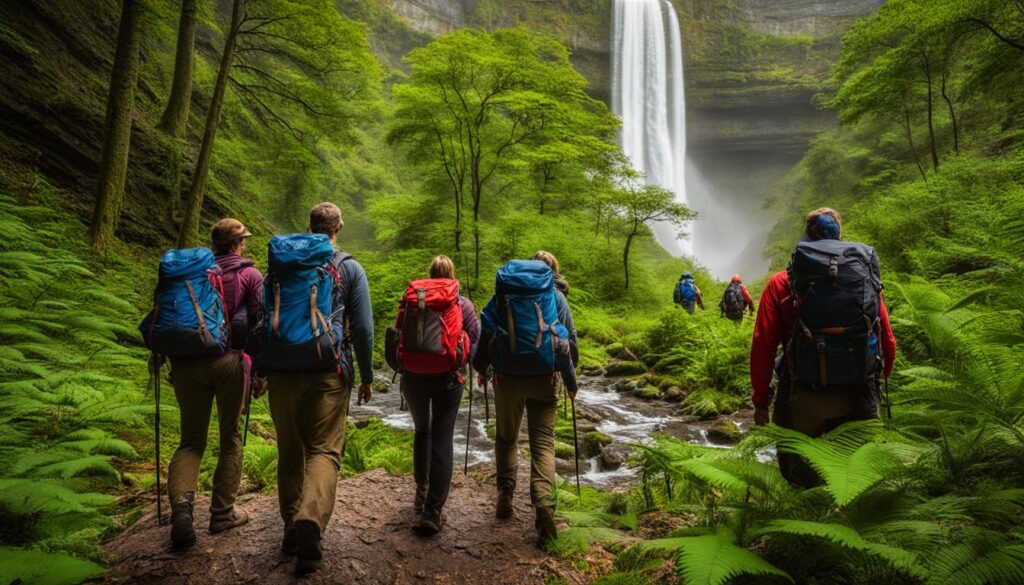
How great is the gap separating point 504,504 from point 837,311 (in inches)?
99.3

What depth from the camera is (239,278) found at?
11.2ft

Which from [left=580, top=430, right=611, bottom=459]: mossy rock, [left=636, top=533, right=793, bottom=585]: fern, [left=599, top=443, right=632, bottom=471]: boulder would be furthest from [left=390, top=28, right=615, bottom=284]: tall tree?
[left=636, top=533, right=793, bottom=585]: fern

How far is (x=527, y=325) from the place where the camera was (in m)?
3.37

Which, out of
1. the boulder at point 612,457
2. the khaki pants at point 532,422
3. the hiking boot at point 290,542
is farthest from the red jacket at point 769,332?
the boulder at point 612,457

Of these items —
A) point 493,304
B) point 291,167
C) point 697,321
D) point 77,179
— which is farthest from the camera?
point 291,167

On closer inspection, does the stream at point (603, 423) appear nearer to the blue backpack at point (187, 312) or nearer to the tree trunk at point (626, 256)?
the blue backpack at point (187, 312)

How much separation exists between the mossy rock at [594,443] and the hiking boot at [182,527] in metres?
5.04

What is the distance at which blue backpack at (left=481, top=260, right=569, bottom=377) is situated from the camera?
335cm

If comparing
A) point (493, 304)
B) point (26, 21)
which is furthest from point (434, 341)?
point (26, 21)

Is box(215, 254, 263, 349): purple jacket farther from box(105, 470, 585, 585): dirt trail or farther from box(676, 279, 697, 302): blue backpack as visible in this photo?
box(676, 279, 697, 302): blue backpack

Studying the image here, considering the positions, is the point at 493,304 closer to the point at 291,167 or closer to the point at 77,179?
the point at 77,179

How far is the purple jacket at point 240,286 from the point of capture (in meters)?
3.34

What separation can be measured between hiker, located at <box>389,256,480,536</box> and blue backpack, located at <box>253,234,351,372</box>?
1.78ft

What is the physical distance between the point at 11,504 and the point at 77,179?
9.12 meters
